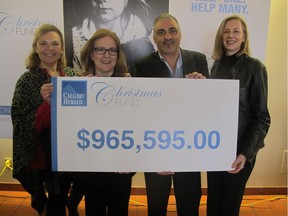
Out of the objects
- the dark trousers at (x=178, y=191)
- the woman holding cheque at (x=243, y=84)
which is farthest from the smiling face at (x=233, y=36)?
the dark trousers at (x=178, y=191)

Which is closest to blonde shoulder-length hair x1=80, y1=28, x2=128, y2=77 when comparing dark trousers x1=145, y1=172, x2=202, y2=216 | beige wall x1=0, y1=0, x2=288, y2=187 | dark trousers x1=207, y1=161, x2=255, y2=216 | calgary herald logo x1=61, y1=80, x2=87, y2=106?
calgary herald logo x1=61, y1=80, x2=87, y2=106

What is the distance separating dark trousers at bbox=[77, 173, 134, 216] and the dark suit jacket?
0.53 metres

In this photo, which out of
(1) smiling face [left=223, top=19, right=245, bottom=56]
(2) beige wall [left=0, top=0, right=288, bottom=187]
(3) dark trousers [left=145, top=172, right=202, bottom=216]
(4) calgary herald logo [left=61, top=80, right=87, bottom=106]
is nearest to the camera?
(4) calgary herald logo [left=61, top=80, right=87, bottom=106]

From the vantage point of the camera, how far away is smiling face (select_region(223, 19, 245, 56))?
1.49 metres

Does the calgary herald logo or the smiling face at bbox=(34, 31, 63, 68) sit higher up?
the smiling face at bbox=(34, 31, 63, 68)

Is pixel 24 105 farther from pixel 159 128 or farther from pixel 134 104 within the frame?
pixel 159 128

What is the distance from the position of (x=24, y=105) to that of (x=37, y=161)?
32cm

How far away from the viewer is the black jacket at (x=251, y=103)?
1.46 m

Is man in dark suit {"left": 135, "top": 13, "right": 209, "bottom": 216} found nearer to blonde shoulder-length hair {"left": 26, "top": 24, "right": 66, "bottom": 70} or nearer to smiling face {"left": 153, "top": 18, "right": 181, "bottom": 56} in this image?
smiling face {"left": 153, "top": 18, "right": 181, "bottom": 56}

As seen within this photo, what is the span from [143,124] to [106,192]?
0.41 metres

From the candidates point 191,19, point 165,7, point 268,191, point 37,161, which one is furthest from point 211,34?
point 268,191

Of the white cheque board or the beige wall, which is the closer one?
the white cheque board

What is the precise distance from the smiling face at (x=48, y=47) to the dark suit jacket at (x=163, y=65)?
0.41 metres

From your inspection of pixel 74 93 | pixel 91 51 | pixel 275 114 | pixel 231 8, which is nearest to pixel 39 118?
pixel 74 93
